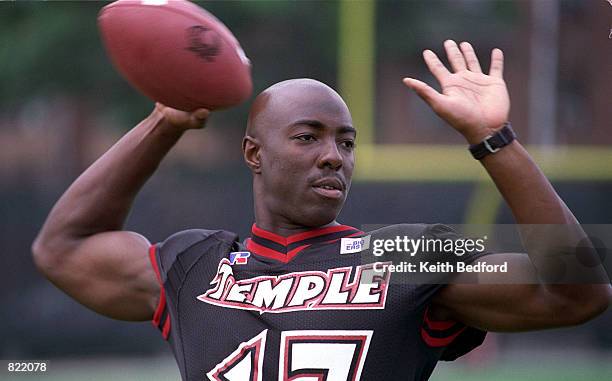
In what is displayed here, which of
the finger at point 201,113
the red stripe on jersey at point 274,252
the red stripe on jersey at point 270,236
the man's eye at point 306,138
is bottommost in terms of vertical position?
the red stripe on jersey at point 274,252

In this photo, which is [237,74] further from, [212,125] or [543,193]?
[212,125]

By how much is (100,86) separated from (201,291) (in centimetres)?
737

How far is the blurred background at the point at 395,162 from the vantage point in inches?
292

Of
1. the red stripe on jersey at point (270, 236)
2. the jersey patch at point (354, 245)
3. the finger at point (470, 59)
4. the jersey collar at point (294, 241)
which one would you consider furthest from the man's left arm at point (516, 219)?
the red stripe on jersey at point (270, 236)

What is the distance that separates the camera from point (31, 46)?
9492 millimetres

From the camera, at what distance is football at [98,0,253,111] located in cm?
262

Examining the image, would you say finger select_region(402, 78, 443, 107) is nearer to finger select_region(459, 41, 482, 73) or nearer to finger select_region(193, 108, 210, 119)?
finger select_region(459, 41, 482, 73)

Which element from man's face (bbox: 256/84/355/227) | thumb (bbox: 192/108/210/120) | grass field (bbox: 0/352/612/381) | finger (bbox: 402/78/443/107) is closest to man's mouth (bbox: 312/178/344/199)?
man's face (bbox: 256/84/355/227)

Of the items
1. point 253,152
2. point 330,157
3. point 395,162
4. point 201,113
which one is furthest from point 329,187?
point 395,162

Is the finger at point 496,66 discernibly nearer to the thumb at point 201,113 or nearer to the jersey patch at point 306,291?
the jersey patch at point 306,291

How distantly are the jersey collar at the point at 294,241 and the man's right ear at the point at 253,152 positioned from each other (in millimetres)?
197

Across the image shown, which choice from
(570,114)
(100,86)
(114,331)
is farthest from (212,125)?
(570,114)

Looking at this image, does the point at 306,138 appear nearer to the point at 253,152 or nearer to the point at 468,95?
the point at 253,152

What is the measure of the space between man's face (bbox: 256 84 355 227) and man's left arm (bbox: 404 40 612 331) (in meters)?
0.39
